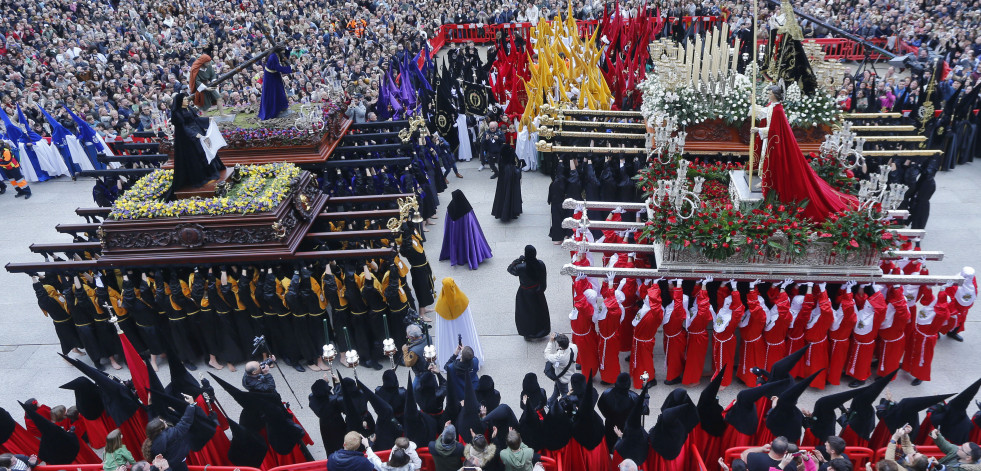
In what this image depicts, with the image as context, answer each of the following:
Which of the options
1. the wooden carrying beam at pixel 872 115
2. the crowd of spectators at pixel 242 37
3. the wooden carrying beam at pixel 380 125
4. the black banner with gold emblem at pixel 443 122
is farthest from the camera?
the crowd of spectators at pixel 242 37

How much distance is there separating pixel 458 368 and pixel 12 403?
6.69 meters

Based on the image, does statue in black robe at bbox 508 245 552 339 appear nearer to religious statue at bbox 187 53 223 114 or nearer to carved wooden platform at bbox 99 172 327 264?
carved wooden platform at bbox 99 172 327 264

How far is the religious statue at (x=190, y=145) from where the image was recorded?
31.1ft

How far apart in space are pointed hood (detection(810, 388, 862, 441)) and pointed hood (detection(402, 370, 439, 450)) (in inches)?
149

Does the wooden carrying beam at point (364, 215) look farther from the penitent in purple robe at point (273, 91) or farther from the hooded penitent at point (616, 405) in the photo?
the hooded penitent at point (616, 405)

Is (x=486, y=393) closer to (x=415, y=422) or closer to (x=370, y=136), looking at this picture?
(x=415, y=422)

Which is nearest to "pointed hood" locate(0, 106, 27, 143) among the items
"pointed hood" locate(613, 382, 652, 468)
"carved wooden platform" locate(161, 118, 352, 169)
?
"carved wooden platform" locate(161, 118, 352, 169)

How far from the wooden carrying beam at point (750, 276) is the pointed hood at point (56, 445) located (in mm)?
5805

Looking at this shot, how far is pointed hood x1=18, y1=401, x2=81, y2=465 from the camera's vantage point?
6.54 meters

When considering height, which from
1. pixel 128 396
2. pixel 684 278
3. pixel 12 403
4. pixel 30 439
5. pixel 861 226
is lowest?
pixel 12 403

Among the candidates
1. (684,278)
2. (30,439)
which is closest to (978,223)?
(684,278)

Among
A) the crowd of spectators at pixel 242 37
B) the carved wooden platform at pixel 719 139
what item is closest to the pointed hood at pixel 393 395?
the carved wooden platform at pixel 719 139

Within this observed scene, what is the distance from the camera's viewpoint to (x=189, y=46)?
26156 mm

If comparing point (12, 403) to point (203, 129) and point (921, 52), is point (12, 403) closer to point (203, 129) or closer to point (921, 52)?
point (203, 129)
